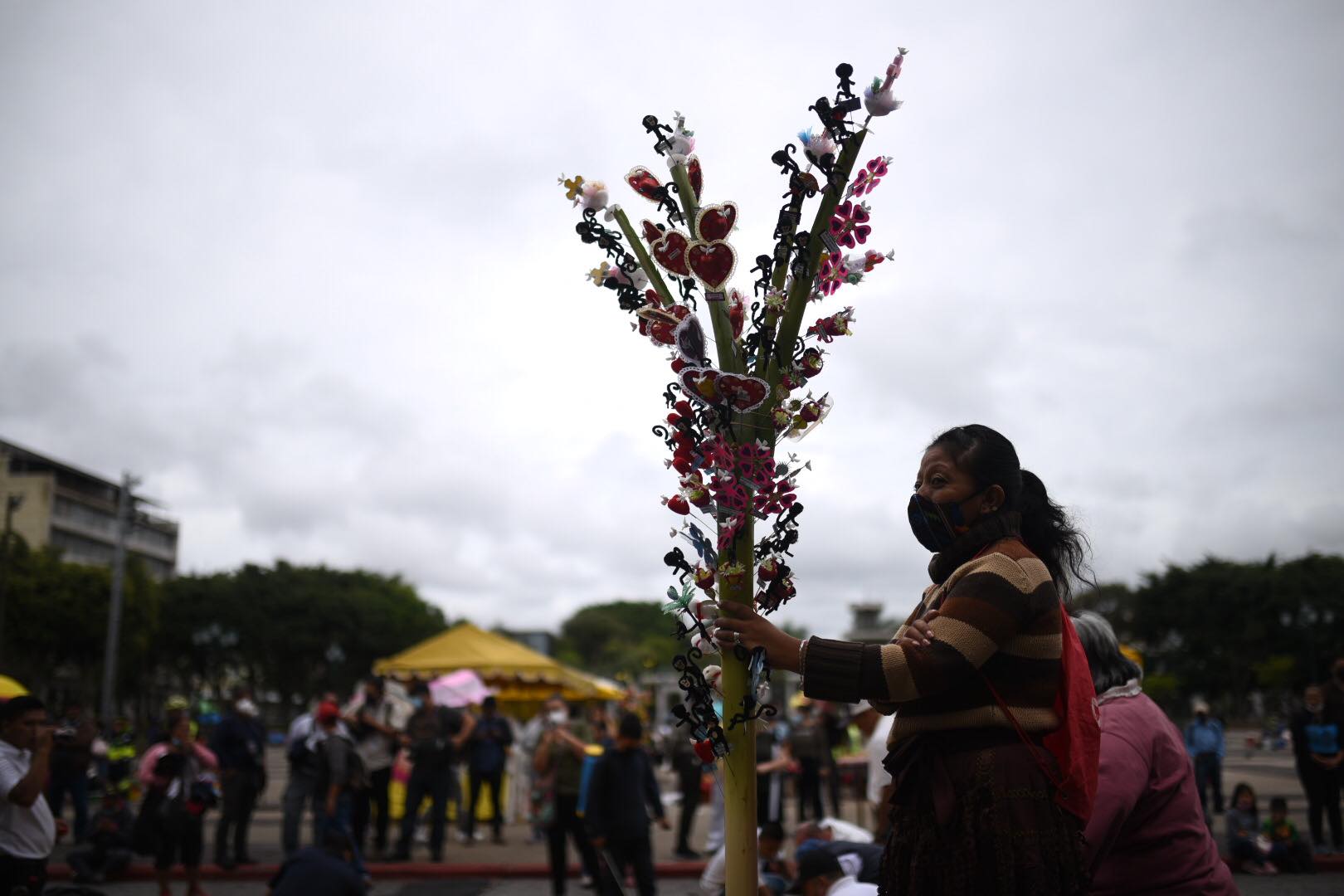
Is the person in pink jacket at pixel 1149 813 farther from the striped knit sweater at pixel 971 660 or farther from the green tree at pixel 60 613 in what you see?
the green tree at pixel 60 613

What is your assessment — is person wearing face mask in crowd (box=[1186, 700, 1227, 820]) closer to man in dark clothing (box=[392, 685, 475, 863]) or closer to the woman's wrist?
man in dark clothing (box=[392, 685, 475, 863])

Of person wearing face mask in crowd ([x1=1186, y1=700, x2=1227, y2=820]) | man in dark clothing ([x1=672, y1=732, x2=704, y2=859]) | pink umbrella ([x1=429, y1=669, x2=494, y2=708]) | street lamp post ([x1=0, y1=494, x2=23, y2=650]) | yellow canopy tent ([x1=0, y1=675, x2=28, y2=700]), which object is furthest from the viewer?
street lamp post ([x1=0, y1=494, x2=23, y2=650])

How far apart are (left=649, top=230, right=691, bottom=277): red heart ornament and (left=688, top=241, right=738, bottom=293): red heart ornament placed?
44 mm

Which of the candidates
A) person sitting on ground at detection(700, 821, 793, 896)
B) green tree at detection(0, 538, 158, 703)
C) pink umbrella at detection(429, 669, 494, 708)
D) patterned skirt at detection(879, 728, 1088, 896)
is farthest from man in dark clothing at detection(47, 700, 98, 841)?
green tree at detection(0, 538, 158, 703)

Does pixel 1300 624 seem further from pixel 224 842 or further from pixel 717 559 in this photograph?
pixel 717 559

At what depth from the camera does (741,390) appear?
9.40 ft

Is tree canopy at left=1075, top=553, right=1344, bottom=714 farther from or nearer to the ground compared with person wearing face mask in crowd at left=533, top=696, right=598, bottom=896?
farther from the ground

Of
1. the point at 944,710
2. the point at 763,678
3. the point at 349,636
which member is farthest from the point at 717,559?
the point at 349,636

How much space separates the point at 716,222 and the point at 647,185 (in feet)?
1.00

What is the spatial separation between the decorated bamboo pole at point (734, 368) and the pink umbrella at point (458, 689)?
1382 cm

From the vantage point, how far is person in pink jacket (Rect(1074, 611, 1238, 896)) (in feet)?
10.4

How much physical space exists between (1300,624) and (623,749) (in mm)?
61454

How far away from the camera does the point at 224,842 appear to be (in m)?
11.9

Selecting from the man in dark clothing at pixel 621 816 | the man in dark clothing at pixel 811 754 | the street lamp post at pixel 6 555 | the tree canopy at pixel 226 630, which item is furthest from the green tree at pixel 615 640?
the man in dark clothing at pixel 621 816
